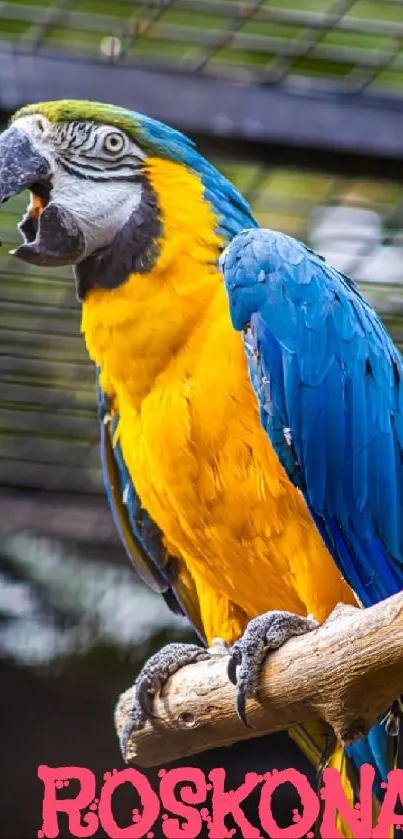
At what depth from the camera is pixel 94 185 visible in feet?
5.82

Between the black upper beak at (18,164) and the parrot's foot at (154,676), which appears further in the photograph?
the parrot's foot at (154,676)

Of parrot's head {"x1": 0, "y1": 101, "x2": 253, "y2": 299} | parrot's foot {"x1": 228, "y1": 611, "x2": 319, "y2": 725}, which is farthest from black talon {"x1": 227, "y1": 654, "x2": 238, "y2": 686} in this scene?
parrot's head {"x1": 0, "y1": 101, "x2": 253, "y2": 299}

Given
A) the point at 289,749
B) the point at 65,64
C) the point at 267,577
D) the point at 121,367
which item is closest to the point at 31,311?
the point at 65,64

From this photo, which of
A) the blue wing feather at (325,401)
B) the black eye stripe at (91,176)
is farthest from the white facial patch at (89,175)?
the blue wing feather at (325,401)

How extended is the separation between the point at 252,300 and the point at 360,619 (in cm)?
51

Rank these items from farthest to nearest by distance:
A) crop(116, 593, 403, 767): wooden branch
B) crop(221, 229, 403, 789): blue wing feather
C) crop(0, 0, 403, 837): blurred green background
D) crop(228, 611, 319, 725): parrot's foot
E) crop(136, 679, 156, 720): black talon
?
crop(0, 0, 403, 837): blurred green background < crop(136, 679, 156, 720): black talon < crop(221, 229, 403, 789): blue wing feather < crop(228, 611, 319, 725): parrot's foot < crop(116, 593, 403, 767): wooden branch

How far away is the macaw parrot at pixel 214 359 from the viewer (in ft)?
5.59

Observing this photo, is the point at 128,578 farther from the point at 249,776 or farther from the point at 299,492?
the point at 299,492

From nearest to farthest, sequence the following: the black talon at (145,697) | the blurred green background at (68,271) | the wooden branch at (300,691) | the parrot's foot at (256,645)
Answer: the wooden branch at (300,691)
the parrot's foot at (256,645)
the black talon at (145,697)
the blurred green background at (68,271)

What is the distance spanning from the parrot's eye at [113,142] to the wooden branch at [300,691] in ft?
2.43

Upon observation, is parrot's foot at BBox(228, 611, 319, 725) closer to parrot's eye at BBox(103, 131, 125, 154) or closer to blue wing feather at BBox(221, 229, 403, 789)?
blue wing feather at BBox(221, 229, 403, 789)

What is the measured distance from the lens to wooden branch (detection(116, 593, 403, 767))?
4.50 feet

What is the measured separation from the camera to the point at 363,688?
1422 mm

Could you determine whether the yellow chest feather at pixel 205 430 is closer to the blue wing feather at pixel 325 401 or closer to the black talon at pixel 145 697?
the blue wing feather at pixel 325 401
